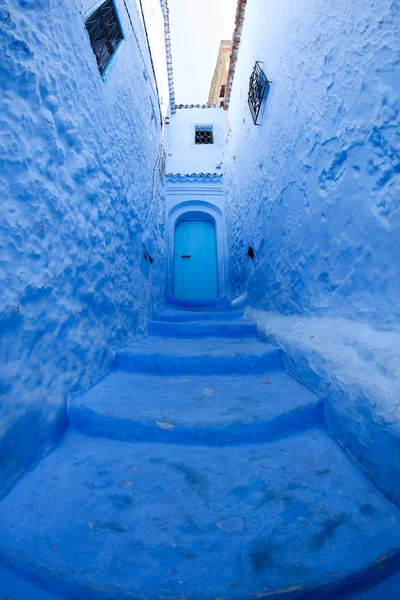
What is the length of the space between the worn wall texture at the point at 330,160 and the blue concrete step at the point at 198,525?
944 mm

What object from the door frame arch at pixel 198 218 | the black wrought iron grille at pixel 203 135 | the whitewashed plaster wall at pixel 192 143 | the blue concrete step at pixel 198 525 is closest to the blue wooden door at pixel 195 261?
the door frame arch at pixel 198 218

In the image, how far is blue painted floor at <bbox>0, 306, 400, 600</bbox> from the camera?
0.93m

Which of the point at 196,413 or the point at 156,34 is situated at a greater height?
the point at 156,34

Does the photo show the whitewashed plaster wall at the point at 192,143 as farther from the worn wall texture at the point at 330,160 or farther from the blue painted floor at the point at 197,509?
the blue painted floor at the point at 197,509

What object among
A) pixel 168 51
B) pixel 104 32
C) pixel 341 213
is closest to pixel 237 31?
pixel 168 51

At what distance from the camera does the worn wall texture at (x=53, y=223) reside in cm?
135

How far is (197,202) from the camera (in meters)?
7.05

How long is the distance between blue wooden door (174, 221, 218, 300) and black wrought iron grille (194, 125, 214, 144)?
2.34 m

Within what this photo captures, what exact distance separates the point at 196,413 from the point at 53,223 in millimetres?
1425

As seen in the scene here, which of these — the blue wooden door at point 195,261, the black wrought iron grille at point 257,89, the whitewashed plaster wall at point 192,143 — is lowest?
the blue wooden door at point 195,261

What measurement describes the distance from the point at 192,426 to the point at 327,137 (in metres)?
2.22

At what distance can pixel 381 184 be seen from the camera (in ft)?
5.34

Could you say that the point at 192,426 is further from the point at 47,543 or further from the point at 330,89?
the point at 330,89

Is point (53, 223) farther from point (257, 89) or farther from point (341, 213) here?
point (257, 89)
